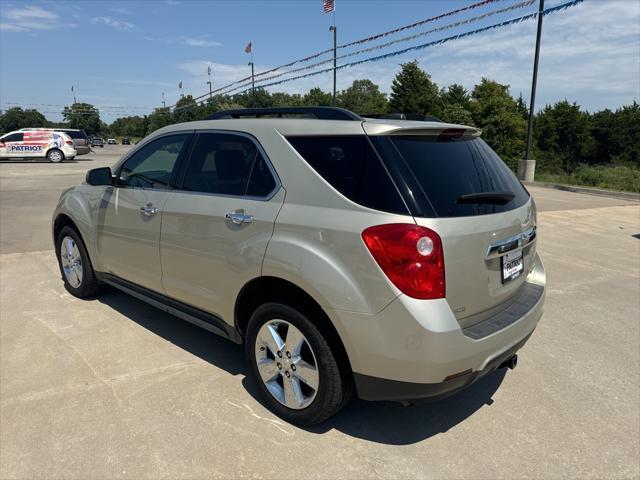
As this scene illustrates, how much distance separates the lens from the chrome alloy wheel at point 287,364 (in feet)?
8.43

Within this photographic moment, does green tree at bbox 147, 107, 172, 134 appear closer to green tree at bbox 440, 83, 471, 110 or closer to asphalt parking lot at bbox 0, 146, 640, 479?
green tree at bbox 440, 83, 471, 110

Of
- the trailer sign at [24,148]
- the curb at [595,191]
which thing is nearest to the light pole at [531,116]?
the curb at [595,191]

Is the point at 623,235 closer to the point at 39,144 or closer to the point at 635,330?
the point at 635,330

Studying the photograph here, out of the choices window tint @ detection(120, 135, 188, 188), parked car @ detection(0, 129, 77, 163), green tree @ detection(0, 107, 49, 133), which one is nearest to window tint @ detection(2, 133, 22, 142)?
parked car @ detection(0, 129, 77, 163)

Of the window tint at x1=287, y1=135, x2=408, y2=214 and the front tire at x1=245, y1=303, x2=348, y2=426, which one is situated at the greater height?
the window tint at x1=287, y1=135, x2=408, y2=214

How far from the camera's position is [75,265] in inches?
182

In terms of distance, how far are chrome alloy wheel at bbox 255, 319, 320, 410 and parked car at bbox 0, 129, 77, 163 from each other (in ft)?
94.7

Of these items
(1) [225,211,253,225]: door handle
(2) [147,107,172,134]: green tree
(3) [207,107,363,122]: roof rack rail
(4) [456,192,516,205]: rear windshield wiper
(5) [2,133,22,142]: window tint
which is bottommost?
(1) [225,211,253,225]: door handle

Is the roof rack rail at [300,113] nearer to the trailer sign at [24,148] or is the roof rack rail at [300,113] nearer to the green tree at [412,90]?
the trailer sign at [24,148]

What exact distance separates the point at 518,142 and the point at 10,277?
158ft

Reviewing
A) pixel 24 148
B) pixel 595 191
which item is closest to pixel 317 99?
pixel 24 148

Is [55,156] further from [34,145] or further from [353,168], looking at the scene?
[353,168]

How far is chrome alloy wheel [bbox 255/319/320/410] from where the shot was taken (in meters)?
2.57

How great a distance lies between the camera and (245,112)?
3.27 m
